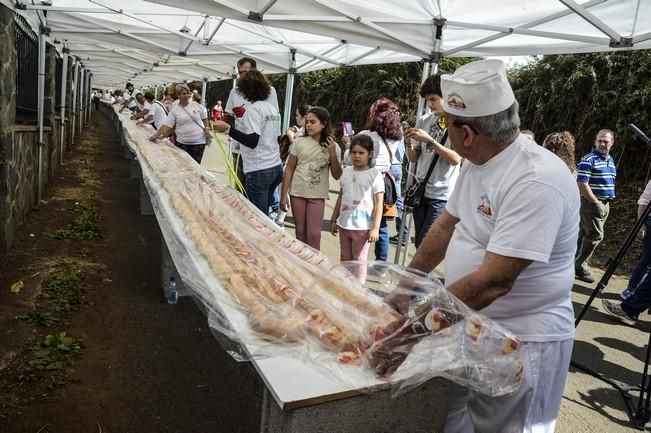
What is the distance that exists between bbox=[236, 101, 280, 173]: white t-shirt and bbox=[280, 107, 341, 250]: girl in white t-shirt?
0.41 metres

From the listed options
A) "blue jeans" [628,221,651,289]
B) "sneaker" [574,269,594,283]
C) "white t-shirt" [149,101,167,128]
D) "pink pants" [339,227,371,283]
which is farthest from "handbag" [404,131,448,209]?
"white t-shirt" [149,101,167,128]

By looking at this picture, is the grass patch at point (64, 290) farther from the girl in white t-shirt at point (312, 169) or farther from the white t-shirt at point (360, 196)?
the white t-shirt at point (360, 196)

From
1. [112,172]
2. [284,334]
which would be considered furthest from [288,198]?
[112,172]

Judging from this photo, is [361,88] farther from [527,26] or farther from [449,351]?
[449,351]

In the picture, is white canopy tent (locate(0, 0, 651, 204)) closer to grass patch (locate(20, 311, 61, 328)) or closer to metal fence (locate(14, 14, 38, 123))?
metal fence (locate(14, 14, 38, 123))

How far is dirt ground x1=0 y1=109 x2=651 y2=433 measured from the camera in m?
2.67

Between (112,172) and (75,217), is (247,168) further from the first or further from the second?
(112,172)

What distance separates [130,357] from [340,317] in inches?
80.1

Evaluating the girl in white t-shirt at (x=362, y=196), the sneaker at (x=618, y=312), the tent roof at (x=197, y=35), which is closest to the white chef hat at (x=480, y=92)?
the girl in white t-shirt at (x=362, y=196)

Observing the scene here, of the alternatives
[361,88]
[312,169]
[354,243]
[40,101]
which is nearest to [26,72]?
[40,101]

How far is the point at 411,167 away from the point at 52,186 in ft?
22.8

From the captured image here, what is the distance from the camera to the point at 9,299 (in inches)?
152

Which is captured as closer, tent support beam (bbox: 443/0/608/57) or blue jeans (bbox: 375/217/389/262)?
tent support beam (bbox: 443/0/608/57)

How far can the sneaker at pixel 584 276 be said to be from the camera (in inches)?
239
